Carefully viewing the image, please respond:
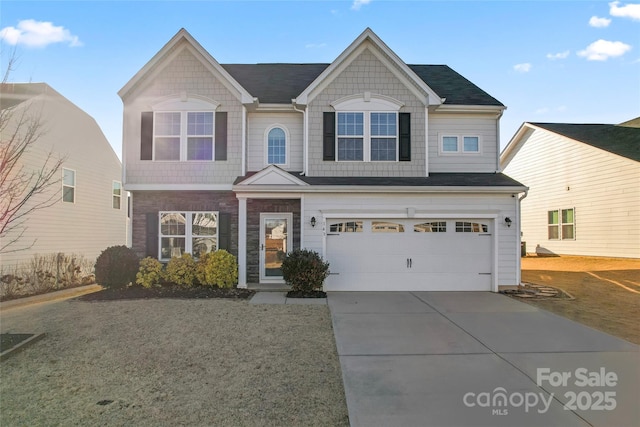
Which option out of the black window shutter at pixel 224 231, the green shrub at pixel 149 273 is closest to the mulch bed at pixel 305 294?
the black window shutter at pixel 224 231

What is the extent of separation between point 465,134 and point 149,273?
11032 mm

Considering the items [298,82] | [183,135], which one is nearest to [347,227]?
[183,135]

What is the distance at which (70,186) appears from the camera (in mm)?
15242

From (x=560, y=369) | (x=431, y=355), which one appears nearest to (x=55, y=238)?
(x=431, y=355)

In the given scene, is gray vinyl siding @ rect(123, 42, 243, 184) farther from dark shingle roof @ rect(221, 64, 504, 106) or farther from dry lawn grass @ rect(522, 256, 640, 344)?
dry lawn grass @ rect(522, 256, 640, 344)

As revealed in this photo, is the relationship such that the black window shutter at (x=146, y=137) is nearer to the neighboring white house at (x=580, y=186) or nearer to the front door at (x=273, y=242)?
the front door at (x=273, y=242)

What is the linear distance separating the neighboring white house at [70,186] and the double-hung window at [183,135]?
3643 mm

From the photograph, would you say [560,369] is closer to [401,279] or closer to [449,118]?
[401,279]

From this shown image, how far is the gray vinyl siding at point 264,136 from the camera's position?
12.4 m

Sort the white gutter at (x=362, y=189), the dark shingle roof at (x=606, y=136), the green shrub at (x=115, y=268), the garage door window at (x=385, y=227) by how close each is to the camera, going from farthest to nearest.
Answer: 1. the dark shingle roof at (x=606, y=136)
2. the garage door window at (x=385, y=227)
3. the white gutter at (x=362, y=189)
4. the green shrub at (x=115, y=268)

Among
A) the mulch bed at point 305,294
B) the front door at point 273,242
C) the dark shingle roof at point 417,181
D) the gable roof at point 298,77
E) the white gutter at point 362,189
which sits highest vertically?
the gable roof at point 298,77

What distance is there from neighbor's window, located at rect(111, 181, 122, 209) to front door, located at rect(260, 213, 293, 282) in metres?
10.5

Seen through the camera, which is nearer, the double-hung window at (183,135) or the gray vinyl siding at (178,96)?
the gray vinyl siding at (178,96)

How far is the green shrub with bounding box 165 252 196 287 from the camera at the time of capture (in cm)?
1094
